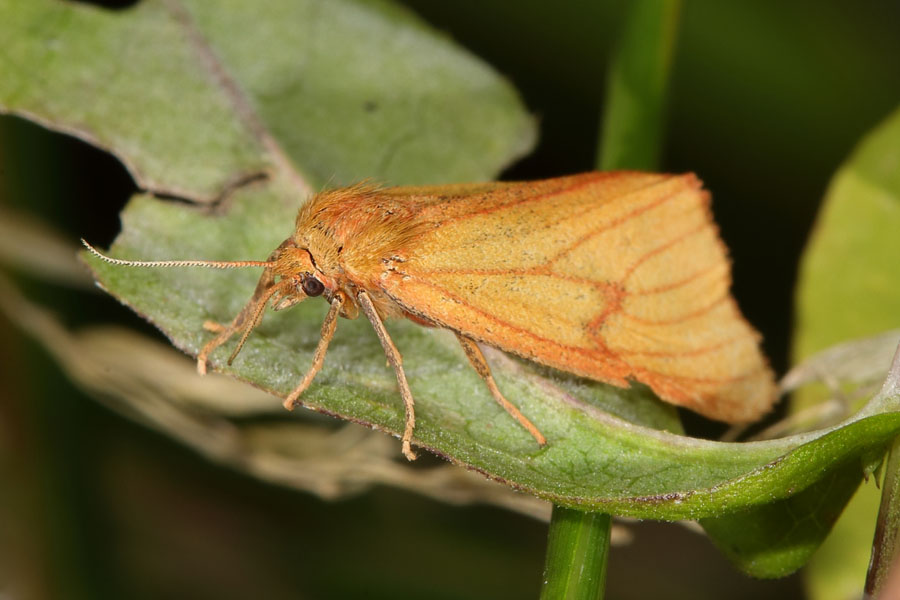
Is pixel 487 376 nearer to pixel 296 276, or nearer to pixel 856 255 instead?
pixel 296 276

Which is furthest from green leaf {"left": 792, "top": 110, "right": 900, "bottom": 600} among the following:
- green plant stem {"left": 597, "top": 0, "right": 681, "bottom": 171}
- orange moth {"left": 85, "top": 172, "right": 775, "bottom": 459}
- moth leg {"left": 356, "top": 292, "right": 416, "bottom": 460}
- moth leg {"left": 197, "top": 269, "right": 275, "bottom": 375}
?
moth leg {"left": 197, "top": 269, "right": 275, "bottom": 375}

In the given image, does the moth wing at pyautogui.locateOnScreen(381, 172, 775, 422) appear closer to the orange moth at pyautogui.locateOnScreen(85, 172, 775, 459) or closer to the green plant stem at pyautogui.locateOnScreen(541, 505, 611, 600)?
the orange moth at pyautogui.locateOnScreen(85, 172, 775, 459)

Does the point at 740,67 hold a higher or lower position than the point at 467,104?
higher

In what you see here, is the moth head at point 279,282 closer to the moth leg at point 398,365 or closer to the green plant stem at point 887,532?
the moth leg at point 398,365

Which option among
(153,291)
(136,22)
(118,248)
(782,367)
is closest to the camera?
(153,291)

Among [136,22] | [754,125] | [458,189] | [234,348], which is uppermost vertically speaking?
[754,125]

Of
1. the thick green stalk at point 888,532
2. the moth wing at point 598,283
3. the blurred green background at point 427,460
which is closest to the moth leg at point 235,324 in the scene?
the moth wing at point 598,283

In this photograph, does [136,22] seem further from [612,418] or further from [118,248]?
[612,418]

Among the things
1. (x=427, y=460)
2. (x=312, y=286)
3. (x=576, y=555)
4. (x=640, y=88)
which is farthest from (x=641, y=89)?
(x=427, y=460)

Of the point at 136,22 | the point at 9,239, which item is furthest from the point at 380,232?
the point at 9,239
